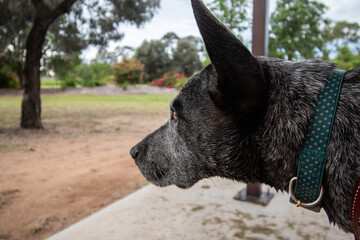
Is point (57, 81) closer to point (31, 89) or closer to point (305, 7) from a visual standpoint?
point (31, 89)

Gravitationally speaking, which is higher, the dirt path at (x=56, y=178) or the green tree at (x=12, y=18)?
the green tree at (x=12, y=18)

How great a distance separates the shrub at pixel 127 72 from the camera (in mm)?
27164

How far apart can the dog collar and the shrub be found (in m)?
25.8

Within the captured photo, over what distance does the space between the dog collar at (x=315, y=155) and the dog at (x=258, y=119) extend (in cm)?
4

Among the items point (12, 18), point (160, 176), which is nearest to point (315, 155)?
point (160, 176)

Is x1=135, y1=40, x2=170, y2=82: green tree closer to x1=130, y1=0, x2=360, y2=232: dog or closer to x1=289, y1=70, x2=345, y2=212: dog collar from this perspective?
x1=130, y1=0, x2=360, y2=232: dog

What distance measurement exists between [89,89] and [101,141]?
79.4 feet

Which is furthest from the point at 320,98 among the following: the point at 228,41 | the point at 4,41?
the point at 4,41

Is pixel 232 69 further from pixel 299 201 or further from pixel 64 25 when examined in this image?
pixel 64 25

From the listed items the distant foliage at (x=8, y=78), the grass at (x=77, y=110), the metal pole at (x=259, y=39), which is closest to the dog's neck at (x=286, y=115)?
the metal pole at (x=259, y=39)

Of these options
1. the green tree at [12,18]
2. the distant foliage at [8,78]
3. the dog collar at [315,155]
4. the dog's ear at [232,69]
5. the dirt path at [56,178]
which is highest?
the green tree at [12,18]

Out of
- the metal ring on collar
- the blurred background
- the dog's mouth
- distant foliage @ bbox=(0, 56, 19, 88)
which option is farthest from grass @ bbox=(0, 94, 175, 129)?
distant foliage @ bbox=(0, 56, 19, 88)

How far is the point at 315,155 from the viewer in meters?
1.14

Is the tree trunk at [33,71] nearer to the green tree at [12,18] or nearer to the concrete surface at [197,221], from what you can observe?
the green tree at [12,18]
